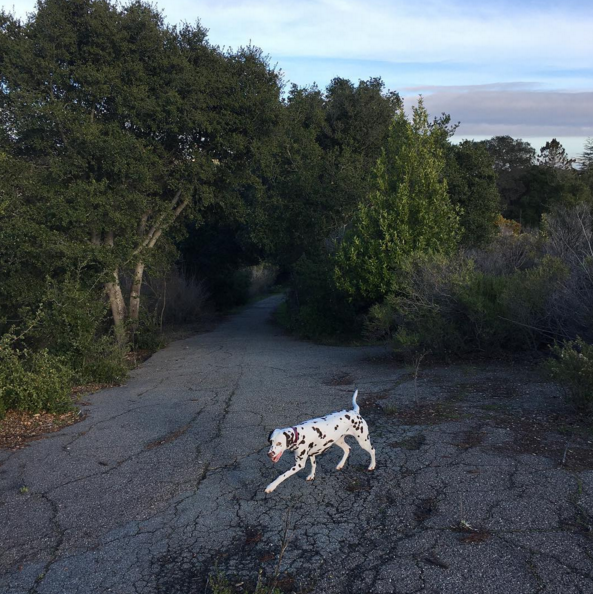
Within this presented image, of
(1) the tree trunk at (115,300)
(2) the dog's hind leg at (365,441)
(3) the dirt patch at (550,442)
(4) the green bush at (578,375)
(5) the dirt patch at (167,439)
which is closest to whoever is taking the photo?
(2) the dog's hind leg at (365,441)

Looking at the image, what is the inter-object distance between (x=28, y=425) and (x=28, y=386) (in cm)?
62

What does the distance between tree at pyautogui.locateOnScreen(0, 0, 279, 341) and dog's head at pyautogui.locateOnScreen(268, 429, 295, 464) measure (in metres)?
9.21

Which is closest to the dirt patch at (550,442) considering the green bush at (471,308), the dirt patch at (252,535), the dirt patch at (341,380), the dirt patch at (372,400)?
the dirt patch at (372,400)

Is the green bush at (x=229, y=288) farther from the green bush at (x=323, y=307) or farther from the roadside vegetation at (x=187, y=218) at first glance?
the green bush at (x=323, y=307)

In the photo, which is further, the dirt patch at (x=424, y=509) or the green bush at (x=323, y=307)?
the green bush at (x=323, y=307)

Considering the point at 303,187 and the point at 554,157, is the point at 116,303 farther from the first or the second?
the point at 554,157

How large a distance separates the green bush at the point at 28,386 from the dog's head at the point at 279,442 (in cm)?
542

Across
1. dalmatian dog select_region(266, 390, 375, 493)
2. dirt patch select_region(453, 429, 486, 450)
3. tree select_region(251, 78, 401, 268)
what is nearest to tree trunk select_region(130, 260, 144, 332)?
tree select_region(251, 78, 401, 268)

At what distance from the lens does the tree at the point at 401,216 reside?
50.4ft

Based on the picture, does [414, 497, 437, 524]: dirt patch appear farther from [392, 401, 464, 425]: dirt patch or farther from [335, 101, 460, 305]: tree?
[335, 101, 460, 305]: tree

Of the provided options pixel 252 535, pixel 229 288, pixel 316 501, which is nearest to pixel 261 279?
pixel 229 288

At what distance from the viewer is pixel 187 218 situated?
1902 cm

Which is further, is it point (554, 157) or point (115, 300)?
point (554, 157)

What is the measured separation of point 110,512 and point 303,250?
16.1 metres
